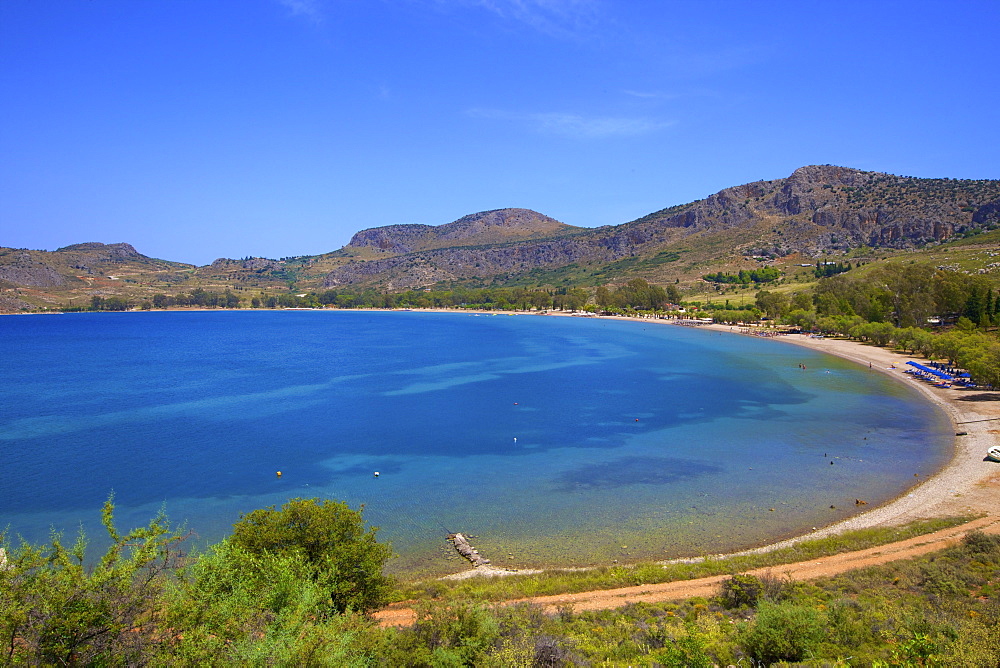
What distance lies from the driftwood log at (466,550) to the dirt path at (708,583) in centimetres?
421

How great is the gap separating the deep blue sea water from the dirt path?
3503 millimetres

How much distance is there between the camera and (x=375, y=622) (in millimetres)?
14438

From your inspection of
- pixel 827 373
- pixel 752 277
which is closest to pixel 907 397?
pixel 827 373

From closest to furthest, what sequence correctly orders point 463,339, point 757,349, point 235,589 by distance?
1. point 235,589
2. point 757,349
3. point 463,339

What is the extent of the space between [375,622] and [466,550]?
8.17 m

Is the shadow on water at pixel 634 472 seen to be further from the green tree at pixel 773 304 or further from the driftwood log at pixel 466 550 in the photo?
the green tree at pixel 773 304

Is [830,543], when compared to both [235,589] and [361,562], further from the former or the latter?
[235,589]

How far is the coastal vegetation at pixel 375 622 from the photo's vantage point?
378 inches

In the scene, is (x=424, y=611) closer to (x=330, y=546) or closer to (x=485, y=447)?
(x=330, y=546)

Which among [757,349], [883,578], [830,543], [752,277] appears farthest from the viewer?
[752,277]

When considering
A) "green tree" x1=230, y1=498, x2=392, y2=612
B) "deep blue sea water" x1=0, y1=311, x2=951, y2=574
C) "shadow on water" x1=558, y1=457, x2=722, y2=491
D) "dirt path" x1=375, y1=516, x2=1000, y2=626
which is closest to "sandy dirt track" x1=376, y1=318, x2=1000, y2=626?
"dirt path" x1=375, y1=516, x2=1000, y2=626

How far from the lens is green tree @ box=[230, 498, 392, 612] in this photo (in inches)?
611

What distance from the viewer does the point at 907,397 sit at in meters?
51.5

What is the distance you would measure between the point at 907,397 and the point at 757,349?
3914 centimetres
